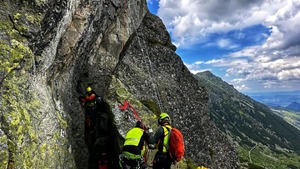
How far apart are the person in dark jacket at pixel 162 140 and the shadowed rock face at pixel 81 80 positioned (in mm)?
5256

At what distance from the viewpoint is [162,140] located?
721 inches

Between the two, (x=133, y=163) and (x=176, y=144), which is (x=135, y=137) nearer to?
(x=133, y=163)

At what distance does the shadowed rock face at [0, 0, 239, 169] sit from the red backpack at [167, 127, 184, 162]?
612cm

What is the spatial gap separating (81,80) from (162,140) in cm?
1493

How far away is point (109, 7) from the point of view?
96.7 feet

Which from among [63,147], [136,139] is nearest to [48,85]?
[63,147]

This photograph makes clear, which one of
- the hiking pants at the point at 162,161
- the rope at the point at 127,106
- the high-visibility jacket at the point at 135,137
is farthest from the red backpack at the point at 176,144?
the rope at the point at 127,106

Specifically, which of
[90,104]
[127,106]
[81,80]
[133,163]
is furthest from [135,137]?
[81,80]

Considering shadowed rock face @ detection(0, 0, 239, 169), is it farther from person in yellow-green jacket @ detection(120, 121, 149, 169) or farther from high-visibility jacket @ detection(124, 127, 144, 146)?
high-visibility jacket @ detection(124, 127, 144, 146)

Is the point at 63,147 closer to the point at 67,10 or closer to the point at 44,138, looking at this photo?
the point at 44,138

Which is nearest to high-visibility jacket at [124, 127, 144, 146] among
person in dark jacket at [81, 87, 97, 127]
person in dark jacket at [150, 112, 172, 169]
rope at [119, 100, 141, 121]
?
person in dark jacket at [150, 112, 172, 169]

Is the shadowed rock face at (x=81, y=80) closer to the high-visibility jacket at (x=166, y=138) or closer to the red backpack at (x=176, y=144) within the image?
the high-visibility jacket at (x=166, y=138)

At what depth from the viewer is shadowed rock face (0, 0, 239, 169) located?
14263mm

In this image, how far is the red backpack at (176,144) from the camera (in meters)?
17.9
